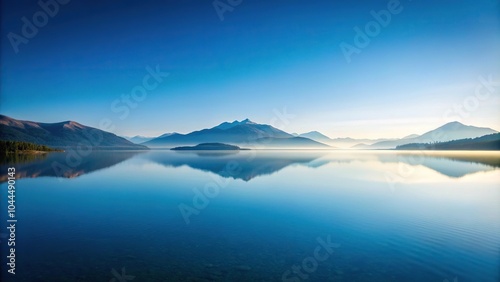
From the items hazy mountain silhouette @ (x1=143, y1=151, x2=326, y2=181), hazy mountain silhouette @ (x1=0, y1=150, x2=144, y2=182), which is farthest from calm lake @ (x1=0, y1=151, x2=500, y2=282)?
hazy mountain silhouette @ (x1=143, y1=151, x2=326, y2=181)

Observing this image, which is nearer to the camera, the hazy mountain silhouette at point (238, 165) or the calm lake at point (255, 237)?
the calm lake at point (255, 237)

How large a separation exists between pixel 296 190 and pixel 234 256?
23.2 m

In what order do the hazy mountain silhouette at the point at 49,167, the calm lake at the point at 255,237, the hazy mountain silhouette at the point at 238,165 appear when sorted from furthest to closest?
1. the hazy mountain silhouette at the point at 238,165
2. the hazy mountain silhouette at the point at 49,167
3. the calm lake at the point at 255,237

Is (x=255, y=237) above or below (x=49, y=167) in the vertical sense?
below

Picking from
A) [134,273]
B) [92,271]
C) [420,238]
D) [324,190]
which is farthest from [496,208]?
[92,271]

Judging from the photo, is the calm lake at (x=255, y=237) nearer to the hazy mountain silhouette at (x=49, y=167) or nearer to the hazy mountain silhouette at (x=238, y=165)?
the hazy mountain silhouette at (x=49, y=167)

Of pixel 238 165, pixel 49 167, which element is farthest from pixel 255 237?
pixel 49 167

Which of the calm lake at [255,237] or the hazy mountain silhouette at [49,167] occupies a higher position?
the hazy mountain silhouette at [49,167]

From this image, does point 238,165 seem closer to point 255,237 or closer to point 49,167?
point 49,167

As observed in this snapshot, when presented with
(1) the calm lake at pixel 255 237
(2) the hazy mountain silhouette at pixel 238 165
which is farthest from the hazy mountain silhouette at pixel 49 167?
(2) the hazy mountain silhouette at pixel 238 165

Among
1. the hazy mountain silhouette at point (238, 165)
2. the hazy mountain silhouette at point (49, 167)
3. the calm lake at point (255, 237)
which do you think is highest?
the hazy mountain silhouette at point (49, 167)

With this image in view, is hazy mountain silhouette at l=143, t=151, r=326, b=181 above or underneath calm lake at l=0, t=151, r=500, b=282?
above

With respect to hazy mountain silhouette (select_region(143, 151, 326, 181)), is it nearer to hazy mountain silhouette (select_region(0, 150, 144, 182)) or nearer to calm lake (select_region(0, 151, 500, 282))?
hazy mountain silhouette (select_region(0, 150, 144, 182))

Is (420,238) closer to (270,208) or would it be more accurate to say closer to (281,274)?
(281,274)
